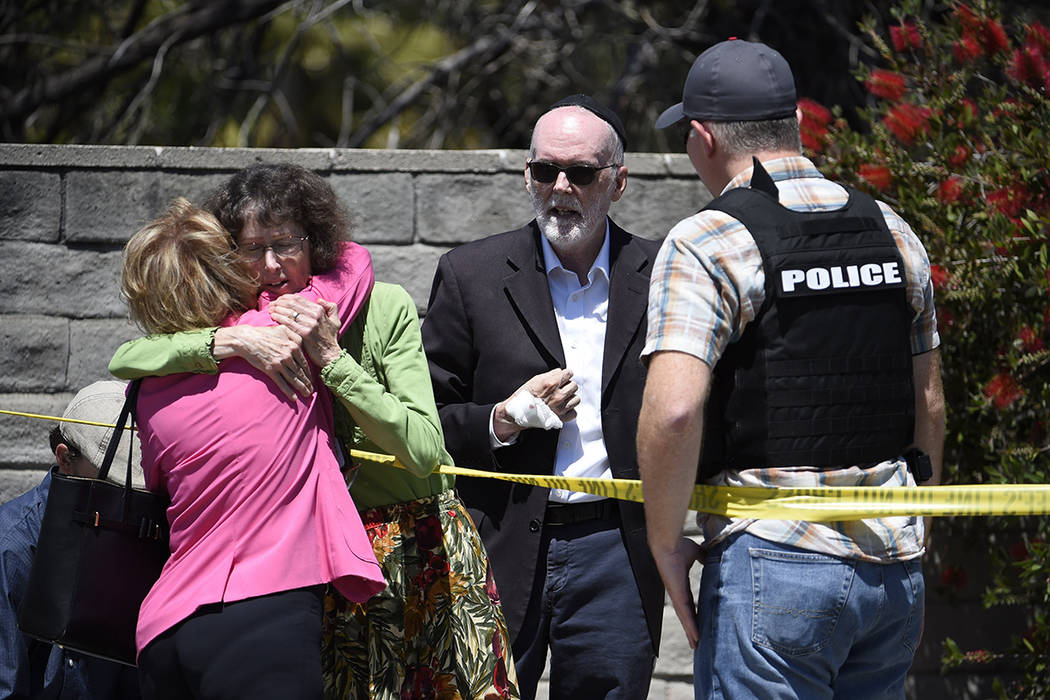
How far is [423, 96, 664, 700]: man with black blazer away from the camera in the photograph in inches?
127

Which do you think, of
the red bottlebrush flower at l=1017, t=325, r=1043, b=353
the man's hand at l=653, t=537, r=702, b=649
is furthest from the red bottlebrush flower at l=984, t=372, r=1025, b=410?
the man's hand at l=653, t=537, r=702, b=649

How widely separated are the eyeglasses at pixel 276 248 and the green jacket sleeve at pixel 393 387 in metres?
0.27

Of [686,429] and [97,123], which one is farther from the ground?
[97,123]

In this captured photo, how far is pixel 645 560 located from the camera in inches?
128

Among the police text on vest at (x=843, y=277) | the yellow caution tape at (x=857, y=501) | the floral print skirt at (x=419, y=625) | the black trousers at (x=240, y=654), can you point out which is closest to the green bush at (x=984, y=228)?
the yellow caution tape at (x=857, y=501)

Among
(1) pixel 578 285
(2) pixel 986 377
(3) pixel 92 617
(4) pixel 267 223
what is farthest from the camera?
(2) pixel 986 377

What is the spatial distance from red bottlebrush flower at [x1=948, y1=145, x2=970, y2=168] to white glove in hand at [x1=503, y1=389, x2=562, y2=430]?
1.91 m

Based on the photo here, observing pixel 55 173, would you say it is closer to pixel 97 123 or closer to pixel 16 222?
pixel 16 222

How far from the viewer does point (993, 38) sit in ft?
13.4

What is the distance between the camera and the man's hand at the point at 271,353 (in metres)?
2.62

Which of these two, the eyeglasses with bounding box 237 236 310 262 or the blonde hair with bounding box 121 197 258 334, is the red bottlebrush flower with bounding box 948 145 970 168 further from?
the blonde hair with bounding box 121 197 258 334

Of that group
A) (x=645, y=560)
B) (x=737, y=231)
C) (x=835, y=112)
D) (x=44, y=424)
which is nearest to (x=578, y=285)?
(x=645, y=560)

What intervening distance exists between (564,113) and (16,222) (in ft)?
7.08

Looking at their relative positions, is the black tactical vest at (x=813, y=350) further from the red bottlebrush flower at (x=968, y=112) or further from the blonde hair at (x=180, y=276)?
the red bottlebrush flower at (x=968, y=112)
